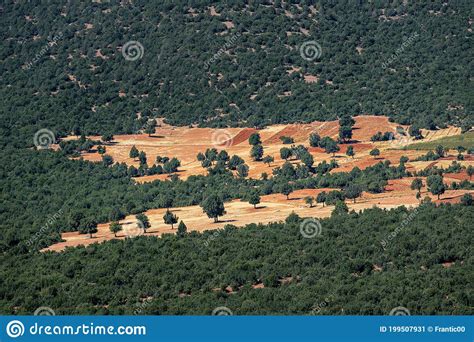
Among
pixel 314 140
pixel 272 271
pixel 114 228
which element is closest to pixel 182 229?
pixel 114 228

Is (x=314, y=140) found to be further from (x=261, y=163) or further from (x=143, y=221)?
(x=143, y=221)

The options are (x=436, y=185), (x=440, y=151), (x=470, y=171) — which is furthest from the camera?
(x=440, y=151)

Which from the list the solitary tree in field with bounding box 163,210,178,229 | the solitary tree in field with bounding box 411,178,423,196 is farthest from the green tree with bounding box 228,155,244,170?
the solitary tree in field with bounding box 163,210,178,229

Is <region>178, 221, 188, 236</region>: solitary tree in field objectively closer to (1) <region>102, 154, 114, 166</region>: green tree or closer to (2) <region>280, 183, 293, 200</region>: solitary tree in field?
(2) <region>280, 183, 293, 200</region>: solitary tree in field

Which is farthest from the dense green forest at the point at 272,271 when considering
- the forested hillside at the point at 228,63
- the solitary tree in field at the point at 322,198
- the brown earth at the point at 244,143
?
the forested hillside at the point at 228,63

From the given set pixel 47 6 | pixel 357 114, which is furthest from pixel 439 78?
pixel 47 6

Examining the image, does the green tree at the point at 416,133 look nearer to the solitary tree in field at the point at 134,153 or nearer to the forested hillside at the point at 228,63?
the forested hillside at the point at 228,63

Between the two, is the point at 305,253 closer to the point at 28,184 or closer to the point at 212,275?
the point at 212,275
